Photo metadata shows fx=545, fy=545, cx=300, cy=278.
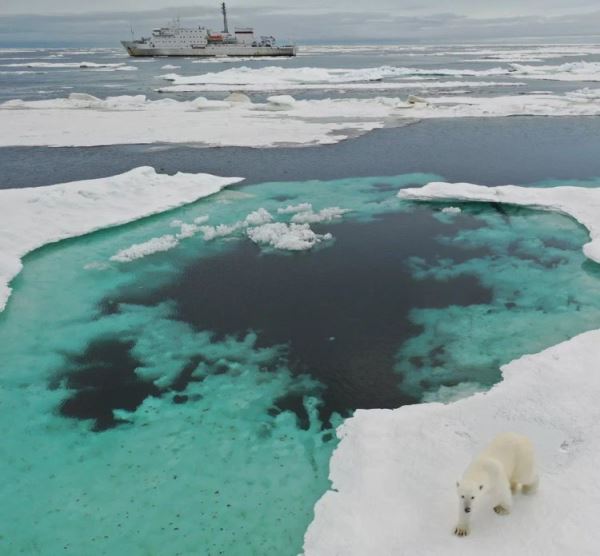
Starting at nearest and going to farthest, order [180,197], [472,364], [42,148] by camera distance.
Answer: [472,364] → [180,197] → [42,148]

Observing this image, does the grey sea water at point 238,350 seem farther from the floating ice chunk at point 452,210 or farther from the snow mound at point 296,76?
the snow mound at point 296,76

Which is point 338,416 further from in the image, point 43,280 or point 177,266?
point 43,280

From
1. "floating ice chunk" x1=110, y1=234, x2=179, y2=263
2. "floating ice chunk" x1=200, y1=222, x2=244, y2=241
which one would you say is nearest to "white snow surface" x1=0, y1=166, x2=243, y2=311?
"floating ice chunk" x1=110, y1=234, x2=179, y2=263

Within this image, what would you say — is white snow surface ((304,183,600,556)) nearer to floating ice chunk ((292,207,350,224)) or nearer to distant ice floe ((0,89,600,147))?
floating ice chunk ((292,207,350,224))

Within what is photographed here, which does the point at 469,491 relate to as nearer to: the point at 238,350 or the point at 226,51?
the point at 238,350

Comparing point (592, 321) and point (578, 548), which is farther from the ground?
point (578, 548)

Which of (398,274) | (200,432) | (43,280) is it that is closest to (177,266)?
(43,280)

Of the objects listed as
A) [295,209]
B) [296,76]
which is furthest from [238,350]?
[296,76]
